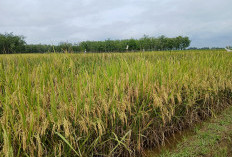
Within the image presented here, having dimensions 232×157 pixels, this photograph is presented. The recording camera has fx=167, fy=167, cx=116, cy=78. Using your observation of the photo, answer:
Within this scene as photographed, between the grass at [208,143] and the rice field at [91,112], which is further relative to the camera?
the grass at [208,143]

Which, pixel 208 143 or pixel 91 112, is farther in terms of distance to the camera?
pixel 208 143

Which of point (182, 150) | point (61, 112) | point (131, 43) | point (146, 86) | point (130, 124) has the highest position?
point (131, 43)

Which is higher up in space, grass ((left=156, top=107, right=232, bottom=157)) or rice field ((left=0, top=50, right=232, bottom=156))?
rice field ((left=0, top=50, right=232, bottom=156))

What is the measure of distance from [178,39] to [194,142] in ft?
130

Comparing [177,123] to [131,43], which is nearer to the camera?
[177,123]

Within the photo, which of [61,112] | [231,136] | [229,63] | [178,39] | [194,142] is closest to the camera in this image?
[61,112]

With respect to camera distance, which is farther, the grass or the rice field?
the grass

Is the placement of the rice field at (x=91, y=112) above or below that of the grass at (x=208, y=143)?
above

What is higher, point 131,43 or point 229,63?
point 131,43

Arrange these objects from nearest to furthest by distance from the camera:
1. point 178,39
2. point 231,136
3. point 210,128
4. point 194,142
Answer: point 194,142, point 231,136, point 210,128, point 178,39

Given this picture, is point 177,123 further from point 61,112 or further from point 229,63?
point 229,63

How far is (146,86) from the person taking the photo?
9.83 ft

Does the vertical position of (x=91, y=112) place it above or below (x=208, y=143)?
above

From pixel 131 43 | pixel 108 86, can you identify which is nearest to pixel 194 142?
pixel 108 86
